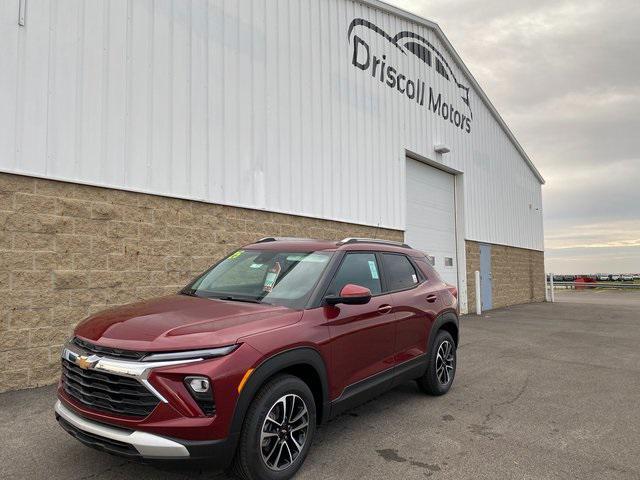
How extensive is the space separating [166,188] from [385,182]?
6.58 meters

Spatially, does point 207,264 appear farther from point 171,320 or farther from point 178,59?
point 171,320

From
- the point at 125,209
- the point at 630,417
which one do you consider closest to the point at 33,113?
the point at 125,209

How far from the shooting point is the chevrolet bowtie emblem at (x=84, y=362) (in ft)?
9.87

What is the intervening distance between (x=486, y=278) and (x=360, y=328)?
15.3 meters

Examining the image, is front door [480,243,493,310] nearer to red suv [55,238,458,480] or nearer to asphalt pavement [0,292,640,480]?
asphalt pavement [0,292,640,480]

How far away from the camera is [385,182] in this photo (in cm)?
1218

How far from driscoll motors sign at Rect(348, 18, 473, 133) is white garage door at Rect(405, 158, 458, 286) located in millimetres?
1991

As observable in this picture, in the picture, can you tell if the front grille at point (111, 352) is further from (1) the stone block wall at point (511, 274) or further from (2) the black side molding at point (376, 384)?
(1) the stone block wall at point (511, 274)

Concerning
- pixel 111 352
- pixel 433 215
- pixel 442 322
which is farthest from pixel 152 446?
pixel 433 215

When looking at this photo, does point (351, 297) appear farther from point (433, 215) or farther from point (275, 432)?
point (433, 215)

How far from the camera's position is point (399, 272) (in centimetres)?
508

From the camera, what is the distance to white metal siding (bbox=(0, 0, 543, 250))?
19.1 feet

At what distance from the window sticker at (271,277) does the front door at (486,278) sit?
1473 centimetres

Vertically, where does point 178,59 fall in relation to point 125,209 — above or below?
above
